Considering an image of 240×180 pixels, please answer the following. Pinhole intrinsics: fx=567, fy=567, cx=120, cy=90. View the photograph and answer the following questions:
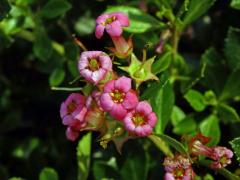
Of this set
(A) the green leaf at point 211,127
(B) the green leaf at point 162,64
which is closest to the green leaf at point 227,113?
(A) the green leaf at point 211,127

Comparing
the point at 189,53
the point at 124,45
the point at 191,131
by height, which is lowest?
the point at 191,131

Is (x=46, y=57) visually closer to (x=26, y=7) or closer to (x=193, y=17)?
(x=26, y=7)

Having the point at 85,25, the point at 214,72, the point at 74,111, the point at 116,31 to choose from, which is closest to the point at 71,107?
the point at 74,111

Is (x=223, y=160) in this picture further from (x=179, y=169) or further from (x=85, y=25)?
(x=85, y=25)

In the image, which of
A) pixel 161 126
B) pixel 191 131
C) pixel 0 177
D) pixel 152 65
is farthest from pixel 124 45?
pixel 0 177

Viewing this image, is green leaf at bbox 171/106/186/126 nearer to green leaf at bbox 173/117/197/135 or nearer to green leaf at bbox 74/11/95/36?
green leaf at bbox 173/117/197/135
